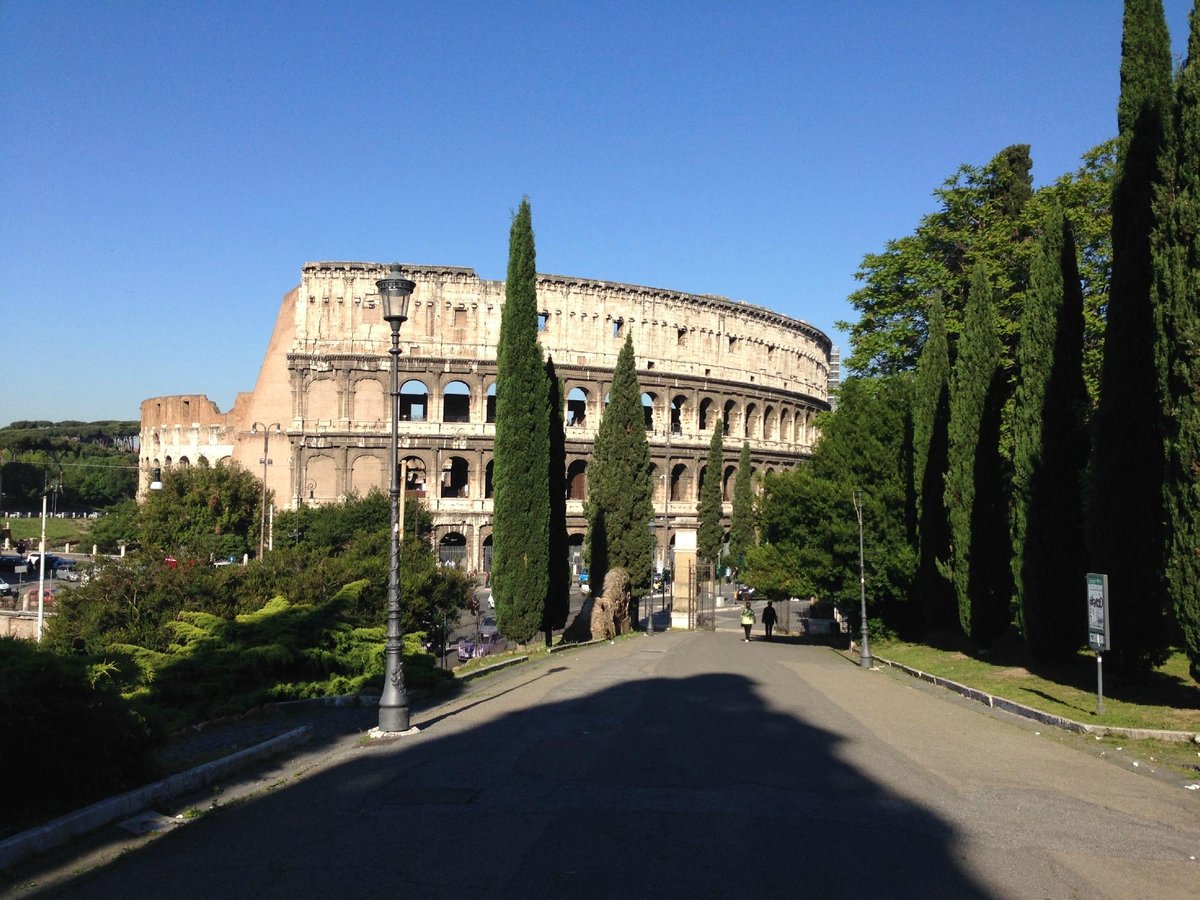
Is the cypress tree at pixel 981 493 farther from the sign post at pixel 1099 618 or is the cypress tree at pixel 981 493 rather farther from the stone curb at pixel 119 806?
the stone curb at pixel 119 806

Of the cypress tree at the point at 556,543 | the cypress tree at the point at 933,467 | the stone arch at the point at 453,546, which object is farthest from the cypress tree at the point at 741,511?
the cypress tree at the point at 933,467

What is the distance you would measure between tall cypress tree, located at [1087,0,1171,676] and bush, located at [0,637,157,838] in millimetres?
13758

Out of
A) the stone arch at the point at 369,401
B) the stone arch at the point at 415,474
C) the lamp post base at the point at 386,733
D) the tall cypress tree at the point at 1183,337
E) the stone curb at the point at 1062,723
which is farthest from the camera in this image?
the stone arch at the point at 415,474

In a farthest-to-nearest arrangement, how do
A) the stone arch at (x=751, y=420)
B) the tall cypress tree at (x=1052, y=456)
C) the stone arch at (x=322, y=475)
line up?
the stone arch at (x=751, y=420) < the stone arch at (x=322, y=475) < the tall cypress tree at (x=1052, y=456)

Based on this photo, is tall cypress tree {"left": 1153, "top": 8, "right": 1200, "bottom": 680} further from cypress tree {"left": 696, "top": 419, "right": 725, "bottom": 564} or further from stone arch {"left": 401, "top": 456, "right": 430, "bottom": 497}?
stone arch {"left": 401, "top": 456, "right": 430, "bottom": 497}

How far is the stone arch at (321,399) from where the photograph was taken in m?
56.8

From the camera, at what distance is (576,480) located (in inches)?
2478

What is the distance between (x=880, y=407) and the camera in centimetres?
3044

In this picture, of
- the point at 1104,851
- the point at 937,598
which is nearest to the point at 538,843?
the point at 1104,851

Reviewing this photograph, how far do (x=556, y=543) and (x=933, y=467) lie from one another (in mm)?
11394

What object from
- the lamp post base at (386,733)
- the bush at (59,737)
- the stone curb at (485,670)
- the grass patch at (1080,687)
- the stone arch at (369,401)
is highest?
the stone arch at (369,401)

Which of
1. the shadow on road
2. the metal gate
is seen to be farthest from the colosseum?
the shadow on road

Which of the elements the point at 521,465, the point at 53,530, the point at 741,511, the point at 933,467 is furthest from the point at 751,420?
the point at 53,530

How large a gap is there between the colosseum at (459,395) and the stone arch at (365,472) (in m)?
0.07
